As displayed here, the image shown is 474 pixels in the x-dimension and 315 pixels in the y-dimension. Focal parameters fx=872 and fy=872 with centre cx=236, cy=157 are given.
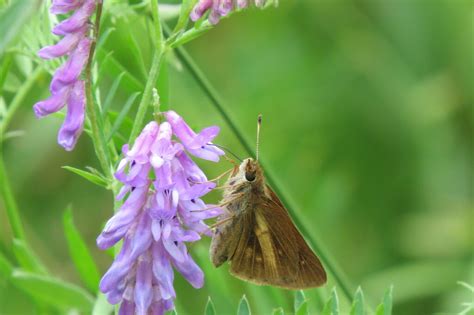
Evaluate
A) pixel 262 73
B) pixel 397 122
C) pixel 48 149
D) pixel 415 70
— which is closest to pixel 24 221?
pixel 48 149

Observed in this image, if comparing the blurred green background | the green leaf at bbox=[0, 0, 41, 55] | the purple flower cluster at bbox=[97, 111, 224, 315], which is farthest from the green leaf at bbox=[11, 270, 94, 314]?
the blurred green background

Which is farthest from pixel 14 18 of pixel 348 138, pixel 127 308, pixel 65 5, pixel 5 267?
pixel 348 138

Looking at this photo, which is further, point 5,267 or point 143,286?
point 5,267

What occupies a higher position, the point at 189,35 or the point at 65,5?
the point at 65,5

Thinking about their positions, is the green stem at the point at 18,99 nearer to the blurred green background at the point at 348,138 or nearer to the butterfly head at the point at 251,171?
the butterfly head at the point at 251,171

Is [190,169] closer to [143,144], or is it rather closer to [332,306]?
[143,144]

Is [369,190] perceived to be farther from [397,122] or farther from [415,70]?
[415,70]

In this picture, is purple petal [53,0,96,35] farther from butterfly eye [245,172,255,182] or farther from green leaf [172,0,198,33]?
butterfly eye [245,172,255,182]
